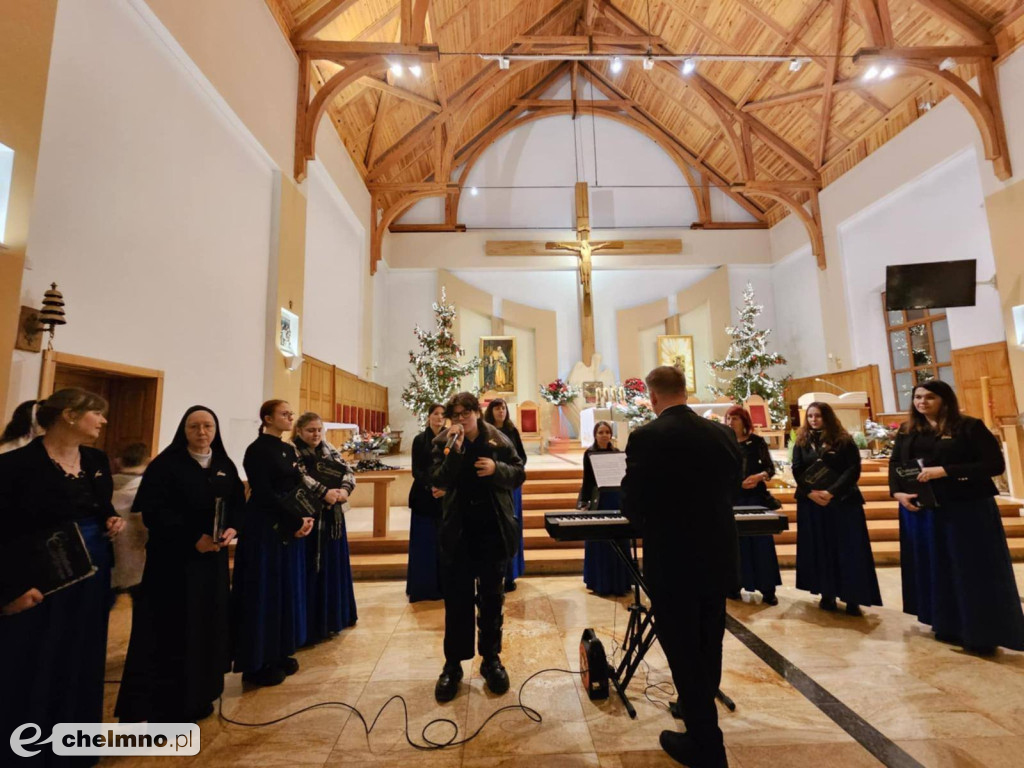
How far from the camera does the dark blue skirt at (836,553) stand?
3127 mm

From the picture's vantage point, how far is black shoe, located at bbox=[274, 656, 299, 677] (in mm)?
2487

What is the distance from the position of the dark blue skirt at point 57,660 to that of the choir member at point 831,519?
3777 mm

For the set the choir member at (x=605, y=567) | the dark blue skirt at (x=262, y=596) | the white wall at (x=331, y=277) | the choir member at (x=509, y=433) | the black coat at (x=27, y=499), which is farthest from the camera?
the white wall at (x=331, y=277)

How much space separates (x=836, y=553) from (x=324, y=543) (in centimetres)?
327

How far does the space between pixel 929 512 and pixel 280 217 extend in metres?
6.81

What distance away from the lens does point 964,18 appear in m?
6.64

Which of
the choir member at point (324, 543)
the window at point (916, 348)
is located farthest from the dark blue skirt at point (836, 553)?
the window at point (916, 348)

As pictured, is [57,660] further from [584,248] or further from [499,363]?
[584,248]

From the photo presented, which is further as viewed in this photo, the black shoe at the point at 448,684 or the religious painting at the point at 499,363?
the religious painting at the point at 499,363

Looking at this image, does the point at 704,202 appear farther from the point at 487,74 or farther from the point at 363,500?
the point at 363,500

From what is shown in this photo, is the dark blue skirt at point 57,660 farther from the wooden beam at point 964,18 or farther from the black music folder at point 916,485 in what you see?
the wooden beam at point 964,18

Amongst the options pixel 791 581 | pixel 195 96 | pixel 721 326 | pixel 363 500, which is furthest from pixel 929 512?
pixel 721 326

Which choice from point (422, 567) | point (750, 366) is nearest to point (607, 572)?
point (422, 567)

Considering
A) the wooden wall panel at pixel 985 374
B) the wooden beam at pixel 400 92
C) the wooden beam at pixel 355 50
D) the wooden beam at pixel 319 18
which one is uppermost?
the wooden beam at pixel 400 92
